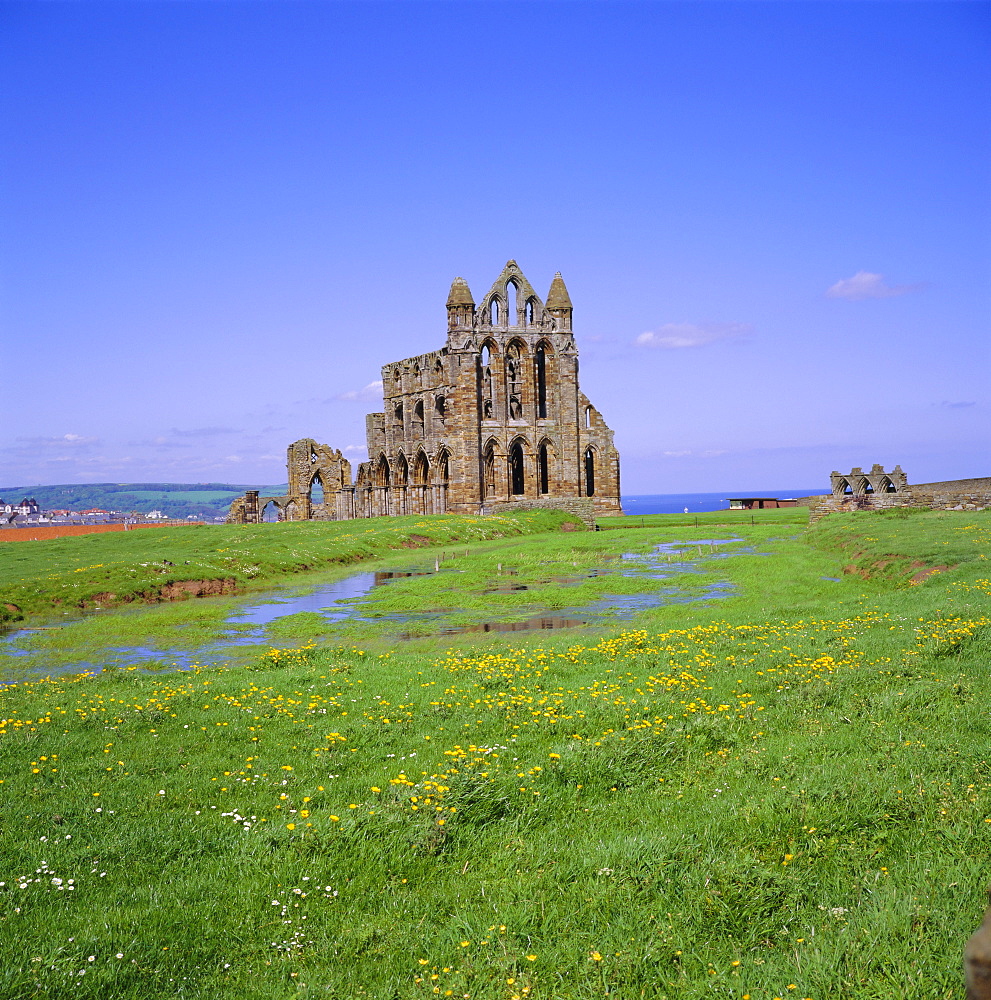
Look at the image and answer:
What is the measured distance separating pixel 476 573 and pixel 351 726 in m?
24.3

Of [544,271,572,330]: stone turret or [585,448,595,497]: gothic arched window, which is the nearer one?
[544,271,572,330]: stone turret

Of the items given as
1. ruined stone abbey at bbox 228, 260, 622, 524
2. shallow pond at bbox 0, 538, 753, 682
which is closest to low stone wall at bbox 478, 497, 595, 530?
ruined stone abbey at bbox 228, 260, 622, 524

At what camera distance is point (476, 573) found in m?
37.3

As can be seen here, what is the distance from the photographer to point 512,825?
9.48 meters

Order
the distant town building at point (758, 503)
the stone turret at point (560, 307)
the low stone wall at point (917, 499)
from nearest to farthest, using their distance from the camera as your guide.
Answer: the low stone wall at point (917, 499)
the stone turret at point (560, 307)
the distant town building at point (758, 503)

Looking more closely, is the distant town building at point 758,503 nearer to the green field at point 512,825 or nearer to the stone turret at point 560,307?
the stone turret at point 560,307

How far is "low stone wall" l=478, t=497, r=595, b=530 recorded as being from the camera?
75.6 meters

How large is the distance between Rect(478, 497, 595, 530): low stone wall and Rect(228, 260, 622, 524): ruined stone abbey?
0.11 meters

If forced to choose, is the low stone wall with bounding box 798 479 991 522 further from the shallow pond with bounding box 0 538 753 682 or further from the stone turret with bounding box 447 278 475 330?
the stone turret with bounding box 447 278 475 330

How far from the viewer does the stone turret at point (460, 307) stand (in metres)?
82.9

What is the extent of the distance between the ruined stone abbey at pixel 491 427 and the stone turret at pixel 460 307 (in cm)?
10

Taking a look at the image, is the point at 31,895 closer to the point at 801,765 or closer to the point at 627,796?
the point at 627,796

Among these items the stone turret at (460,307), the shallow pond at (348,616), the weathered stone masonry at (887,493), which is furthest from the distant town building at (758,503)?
the shallow pond at (348,616)

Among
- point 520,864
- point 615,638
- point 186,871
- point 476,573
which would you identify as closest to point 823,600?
point 615,638
